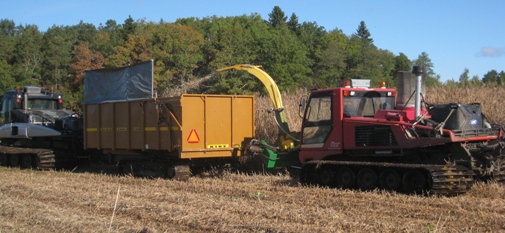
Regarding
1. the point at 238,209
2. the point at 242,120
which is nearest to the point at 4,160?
the point at 242,120

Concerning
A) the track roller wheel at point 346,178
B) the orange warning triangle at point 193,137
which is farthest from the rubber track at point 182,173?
the track roller wheel at point 346,178

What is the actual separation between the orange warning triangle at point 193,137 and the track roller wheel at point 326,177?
3.27 meters

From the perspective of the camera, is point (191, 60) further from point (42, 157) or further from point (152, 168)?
point (152, 168)

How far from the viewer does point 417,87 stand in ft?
34.5

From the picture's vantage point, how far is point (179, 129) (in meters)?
13.6

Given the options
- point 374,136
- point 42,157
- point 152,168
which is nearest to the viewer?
point 374,136

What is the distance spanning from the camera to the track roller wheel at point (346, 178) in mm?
11359

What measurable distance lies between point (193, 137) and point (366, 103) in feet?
13.7

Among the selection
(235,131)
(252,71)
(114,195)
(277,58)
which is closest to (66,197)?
(114,195)

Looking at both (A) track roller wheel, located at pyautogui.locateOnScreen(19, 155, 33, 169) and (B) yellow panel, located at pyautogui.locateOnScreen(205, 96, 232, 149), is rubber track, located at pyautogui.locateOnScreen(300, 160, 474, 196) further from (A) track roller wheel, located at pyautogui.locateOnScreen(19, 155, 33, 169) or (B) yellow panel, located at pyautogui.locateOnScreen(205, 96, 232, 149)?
(A) track roller wheel, located at pyautogui.locateOnScreen(19, 155, 33, 169)

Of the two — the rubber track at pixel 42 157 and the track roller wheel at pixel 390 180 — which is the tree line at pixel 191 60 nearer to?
the rubber track at pixel 42 157

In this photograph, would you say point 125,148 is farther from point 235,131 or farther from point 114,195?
point 114,195

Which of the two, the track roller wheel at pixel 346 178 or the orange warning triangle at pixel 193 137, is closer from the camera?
the track roller wheel at pixel 346 178

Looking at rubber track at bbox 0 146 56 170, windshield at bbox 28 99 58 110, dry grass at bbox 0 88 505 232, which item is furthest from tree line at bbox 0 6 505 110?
dry grass at bbox 0 88 505 232
